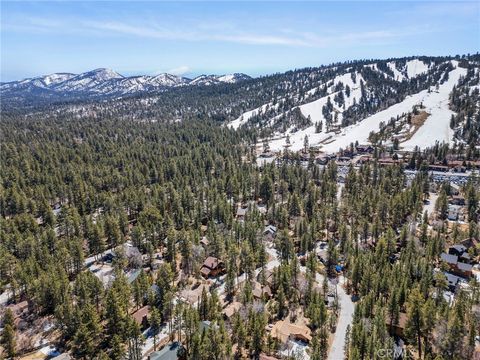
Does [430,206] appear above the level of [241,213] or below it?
below

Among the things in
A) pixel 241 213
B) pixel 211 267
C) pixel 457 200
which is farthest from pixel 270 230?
pixel 457 200

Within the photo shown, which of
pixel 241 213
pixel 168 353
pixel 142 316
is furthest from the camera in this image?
pixel 241 213

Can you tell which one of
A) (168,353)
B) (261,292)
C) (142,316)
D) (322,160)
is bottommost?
(261,292)

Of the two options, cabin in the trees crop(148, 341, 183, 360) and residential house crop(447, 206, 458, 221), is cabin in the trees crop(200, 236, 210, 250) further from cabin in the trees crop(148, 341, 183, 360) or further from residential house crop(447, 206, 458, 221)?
residential house crop(447, 206, 458, 221)

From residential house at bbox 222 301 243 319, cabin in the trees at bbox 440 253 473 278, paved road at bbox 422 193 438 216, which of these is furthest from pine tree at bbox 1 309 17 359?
paved road at bbox 422 193 438 216

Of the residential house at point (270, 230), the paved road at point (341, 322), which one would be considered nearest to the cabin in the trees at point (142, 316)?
the paved road at point (341, 322)

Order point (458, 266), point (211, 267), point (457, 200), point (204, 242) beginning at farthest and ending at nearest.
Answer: point (457, 200) < point (204, 242) < point (211, 267) < point (458, 266)

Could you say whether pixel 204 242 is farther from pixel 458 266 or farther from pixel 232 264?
pixel 458 266
